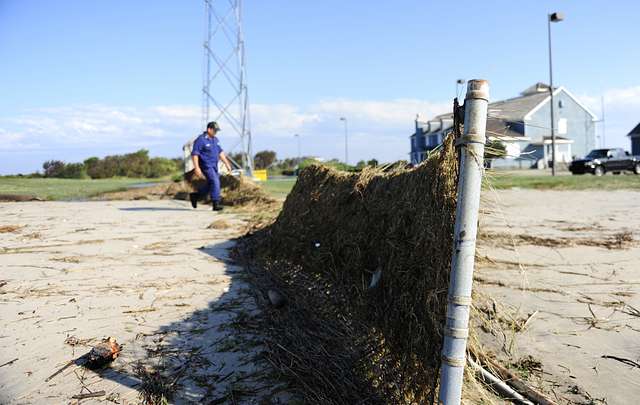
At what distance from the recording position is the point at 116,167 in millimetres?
33531

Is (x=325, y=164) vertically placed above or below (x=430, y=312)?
above

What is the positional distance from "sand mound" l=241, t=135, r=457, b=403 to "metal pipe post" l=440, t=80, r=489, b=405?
185mm

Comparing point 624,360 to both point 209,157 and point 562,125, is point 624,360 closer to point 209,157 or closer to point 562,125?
point 209,157

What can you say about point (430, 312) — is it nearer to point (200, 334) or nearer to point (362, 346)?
point (362, 346)

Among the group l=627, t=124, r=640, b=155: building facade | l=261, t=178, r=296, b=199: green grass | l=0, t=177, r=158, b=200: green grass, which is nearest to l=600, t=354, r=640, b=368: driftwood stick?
l=261, t=178, r=296, b=199: green grass

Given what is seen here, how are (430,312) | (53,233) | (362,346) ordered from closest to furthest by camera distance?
(430,312) → (362,346) → (53,233)

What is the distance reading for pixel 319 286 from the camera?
3.95 meters

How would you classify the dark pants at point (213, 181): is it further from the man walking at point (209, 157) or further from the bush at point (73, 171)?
the bush at point (73, 171)

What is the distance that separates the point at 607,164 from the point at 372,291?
3266 cm

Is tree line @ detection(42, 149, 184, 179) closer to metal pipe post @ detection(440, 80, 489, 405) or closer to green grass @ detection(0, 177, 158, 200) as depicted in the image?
green grass @ detection(0, 177, 158, 200)

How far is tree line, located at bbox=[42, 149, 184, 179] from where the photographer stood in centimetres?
2126

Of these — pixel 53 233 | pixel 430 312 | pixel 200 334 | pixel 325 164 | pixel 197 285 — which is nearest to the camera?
pixel 430 312

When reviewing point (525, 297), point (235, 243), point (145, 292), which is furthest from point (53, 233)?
point (525, 297)

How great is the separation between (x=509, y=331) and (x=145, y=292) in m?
3.09
